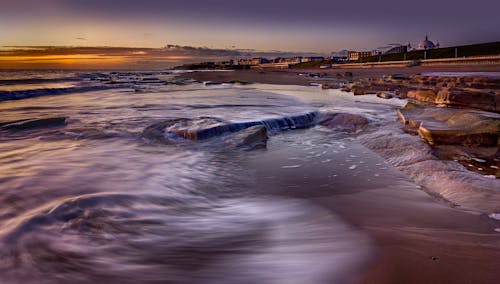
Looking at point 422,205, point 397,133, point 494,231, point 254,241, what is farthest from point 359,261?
point 397,133

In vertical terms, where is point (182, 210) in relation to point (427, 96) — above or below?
below

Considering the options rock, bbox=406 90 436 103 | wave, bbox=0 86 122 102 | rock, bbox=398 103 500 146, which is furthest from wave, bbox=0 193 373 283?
wave, bbox=0 86 122 102

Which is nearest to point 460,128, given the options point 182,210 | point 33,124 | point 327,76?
point 182,210

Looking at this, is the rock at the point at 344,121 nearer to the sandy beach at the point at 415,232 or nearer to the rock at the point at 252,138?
the rock at the point at 252,138

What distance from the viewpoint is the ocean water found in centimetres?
223

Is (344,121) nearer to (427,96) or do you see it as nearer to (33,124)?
(427,96)

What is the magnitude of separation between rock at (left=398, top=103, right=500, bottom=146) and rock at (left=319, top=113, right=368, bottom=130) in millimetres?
1623

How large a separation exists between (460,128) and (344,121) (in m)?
3.16

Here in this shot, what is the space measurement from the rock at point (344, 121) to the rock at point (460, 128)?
162 centimetres

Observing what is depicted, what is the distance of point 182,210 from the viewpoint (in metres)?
3.45

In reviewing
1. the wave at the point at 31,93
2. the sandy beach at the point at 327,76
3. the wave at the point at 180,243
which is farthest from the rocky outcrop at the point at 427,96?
the wave at the point at 31,93

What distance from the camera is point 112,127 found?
813 centimetres

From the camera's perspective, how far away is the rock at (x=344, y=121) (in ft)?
24.9

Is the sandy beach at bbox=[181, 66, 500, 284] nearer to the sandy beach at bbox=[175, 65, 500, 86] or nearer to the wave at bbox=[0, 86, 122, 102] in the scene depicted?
the wave at bbox=[0, 86, 122, 102]
